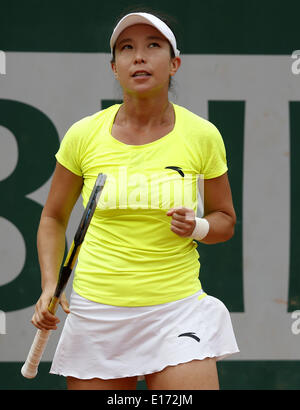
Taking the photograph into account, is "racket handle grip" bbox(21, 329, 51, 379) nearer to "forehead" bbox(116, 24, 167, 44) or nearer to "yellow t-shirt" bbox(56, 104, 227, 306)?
"yellow t-shirt" bbox(56, 104, 227, 306)

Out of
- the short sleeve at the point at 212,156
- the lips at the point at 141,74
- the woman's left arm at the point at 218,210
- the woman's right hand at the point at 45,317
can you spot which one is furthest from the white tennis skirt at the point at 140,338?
the lips at the point at 141,74

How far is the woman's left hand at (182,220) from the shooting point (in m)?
2.17

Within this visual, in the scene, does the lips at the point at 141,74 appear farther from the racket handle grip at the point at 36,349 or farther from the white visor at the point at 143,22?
the racket handle grip at the point at 36,349

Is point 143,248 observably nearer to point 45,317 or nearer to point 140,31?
point 45,317

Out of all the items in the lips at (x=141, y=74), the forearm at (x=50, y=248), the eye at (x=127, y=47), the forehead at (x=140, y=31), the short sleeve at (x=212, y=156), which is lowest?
the forearm at (x=50, y=248)

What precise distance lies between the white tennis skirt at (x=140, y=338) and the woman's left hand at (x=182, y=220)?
0.81 feet

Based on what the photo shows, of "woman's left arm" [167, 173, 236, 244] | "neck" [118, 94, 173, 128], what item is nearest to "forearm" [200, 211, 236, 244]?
"woman's left arm" [167, 173, 236, 244]

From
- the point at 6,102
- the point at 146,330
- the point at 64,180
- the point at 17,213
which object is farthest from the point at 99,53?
the point at 146,330

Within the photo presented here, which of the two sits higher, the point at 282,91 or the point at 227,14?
the point at 227,14

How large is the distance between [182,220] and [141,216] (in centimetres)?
16

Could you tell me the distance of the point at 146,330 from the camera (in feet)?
7.40

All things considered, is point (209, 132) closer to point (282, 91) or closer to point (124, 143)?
point (124, 143)

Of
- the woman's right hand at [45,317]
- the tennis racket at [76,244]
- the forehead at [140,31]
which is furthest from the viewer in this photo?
the forehead at [140,31]
